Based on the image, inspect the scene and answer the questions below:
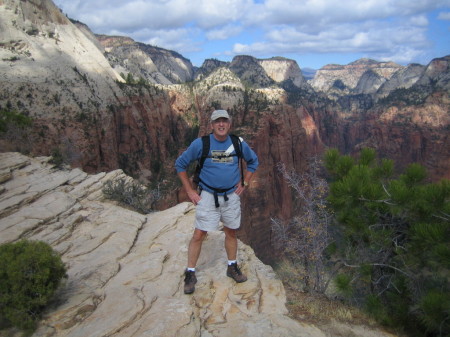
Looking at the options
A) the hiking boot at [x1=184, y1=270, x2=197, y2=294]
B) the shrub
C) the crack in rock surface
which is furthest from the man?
the shrub

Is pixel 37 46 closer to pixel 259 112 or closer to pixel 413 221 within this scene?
pixel 259 112

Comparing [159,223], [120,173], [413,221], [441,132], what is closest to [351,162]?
[413,221]

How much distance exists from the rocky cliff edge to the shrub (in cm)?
22

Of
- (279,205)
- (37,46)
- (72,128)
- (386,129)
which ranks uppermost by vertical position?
(37,46)

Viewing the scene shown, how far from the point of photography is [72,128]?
25688 millimetres

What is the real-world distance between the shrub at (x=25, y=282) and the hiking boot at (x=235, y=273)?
2.16m

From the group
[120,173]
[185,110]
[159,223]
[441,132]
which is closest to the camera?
[159,223]

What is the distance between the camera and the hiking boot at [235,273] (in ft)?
14.6

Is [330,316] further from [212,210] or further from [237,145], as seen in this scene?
A: [237,145]

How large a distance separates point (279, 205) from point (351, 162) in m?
34.0

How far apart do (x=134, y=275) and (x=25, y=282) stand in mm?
1444

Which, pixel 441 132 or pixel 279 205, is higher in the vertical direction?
pixel 441 132

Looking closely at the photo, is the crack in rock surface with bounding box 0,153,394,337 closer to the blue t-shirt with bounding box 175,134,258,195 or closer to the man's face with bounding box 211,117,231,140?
the blue t-shirt with bounding box 175,134,258,195

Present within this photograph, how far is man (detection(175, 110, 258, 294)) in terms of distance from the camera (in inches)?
156
